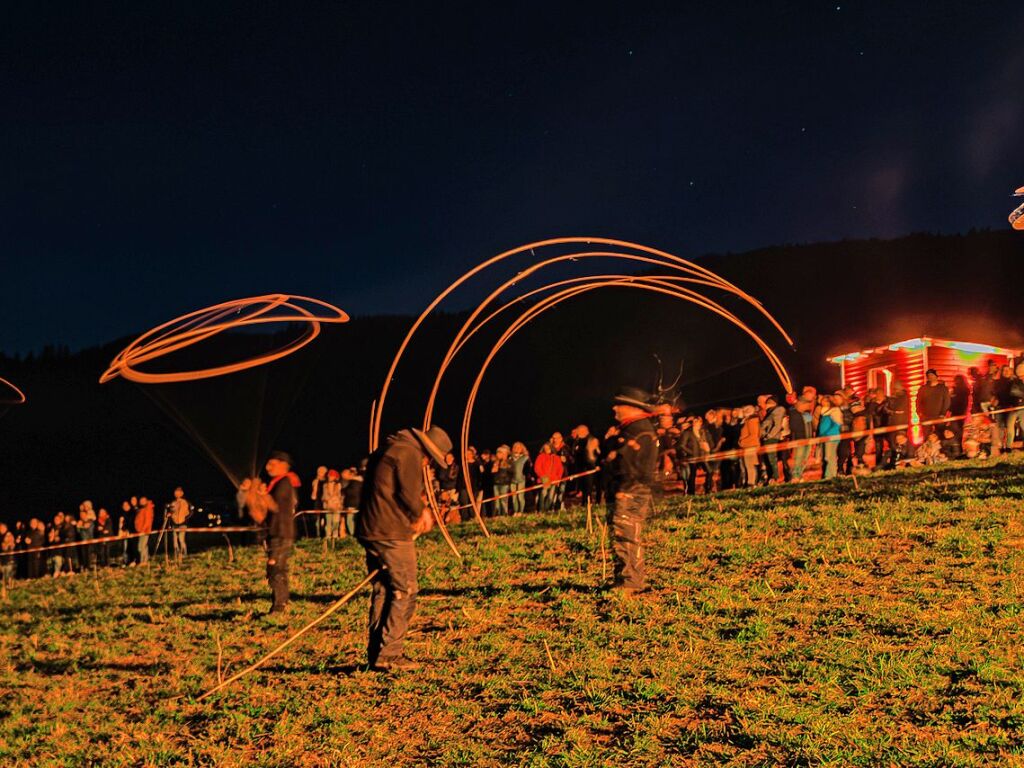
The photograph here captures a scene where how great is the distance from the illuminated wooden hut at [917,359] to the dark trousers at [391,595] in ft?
69.6

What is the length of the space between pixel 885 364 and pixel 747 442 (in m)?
12.5

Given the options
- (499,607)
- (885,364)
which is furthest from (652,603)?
(885,364)

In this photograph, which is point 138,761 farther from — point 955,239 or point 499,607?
point 955,239

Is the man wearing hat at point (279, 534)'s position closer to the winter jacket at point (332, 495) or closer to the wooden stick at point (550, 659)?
the wooden stick at point (550, 659)

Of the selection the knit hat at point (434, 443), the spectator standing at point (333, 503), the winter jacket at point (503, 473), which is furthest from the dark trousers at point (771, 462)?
the knit hat at point (434, 443)

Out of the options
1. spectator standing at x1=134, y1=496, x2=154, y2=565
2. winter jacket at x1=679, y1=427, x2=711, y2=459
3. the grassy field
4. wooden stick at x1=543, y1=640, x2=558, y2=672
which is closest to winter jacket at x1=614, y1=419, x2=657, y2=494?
the grassy field

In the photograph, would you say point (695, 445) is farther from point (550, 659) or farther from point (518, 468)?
point (550, 659)

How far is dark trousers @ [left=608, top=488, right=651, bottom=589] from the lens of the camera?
9.96m

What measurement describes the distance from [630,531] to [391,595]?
9.12ft

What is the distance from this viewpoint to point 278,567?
37.6ft

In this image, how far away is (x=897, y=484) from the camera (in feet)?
48.9

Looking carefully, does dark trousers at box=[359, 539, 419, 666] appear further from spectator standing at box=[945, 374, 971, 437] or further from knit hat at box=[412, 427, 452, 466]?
spectator standing at box=[945, 374, 971, 437]

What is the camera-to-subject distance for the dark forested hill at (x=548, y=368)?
69.0 m

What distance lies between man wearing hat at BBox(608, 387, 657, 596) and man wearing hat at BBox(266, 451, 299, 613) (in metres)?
3.87
